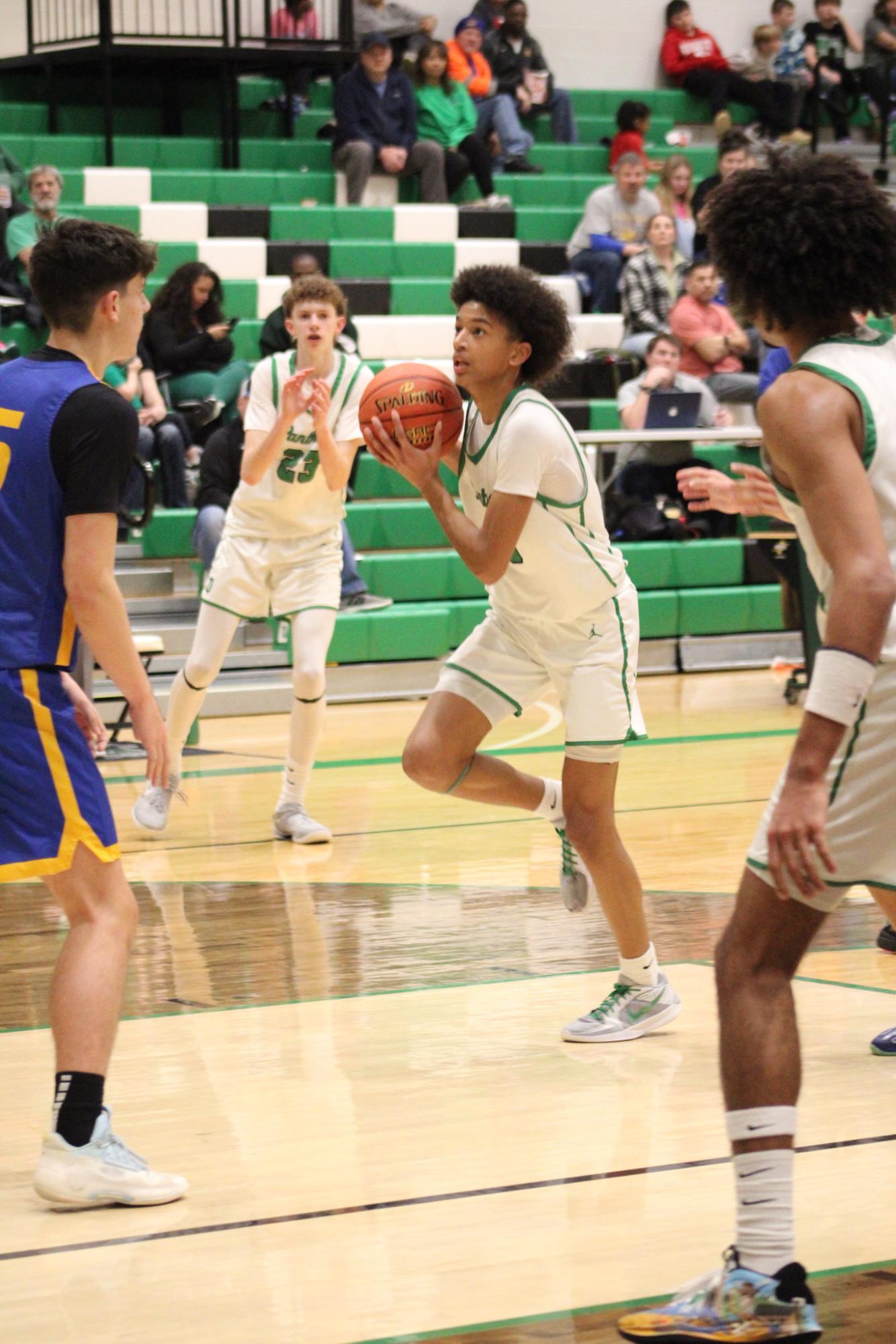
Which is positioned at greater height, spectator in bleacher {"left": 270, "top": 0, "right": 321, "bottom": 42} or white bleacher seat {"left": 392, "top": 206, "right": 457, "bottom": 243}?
spectator in bleacher {"left": 270, "top": 0, "right": 321, "bottom": 42}

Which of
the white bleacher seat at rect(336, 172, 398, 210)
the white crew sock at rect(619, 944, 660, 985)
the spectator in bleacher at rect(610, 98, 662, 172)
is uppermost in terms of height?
the spectator in bleacher at rect(610, 98, 662, 172)

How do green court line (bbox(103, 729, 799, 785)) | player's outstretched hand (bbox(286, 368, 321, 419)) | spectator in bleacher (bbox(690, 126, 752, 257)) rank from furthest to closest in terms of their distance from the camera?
spectator in bleacher (bbox(690, 126, 752, 257))
green court line (bbox(103, 729, 799, 785))
player's outstretched hand (bbox(286, 368, 321, 419))

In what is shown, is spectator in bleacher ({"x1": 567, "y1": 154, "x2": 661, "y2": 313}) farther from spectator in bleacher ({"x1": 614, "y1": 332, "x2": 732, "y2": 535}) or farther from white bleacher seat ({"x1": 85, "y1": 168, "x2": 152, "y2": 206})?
white bleacher seat ({"x1": 85, "y1": 168, "x2": 152, "y2": 206})

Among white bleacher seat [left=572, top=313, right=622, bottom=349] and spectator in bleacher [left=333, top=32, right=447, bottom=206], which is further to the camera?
spectator in bleacher [left=333, top=32, right=447, bottom=206]

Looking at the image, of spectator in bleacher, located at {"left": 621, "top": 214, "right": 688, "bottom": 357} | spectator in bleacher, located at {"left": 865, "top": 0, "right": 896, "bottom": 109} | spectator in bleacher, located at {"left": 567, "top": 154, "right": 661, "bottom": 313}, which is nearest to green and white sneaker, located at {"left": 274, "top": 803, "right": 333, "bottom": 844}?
spectator in bleacher, located at {"left": 621, "top": 214, "right": 688, "bottom": 357}

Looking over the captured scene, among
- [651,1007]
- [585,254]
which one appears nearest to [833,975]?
[651,1007]

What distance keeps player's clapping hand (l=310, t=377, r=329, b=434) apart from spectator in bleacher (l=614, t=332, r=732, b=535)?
4708 mm

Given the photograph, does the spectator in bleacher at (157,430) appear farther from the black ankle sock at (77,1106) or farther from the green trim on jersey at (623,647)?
the black ankle sock at (77,1106)

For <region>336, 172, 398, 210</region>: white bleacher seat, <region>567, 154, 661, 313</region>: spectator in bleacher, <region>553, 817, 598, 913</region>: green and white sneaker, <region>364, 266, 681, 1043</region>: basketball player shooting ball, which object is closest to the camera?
<region>364, 266, 681, 1043</region>: basketball player shooting ball

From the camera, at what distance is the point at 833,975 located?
4504 millimetres

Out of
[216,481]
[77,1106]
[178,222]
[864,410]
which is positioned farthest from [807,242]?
[178,222]

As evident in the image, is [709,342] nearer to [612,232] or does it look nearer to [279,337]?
[612,232]

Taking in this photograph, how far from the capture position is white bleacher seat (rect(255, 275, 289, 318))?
1139cm

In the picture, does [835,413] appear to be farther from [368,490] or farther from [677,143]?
[677,143]
